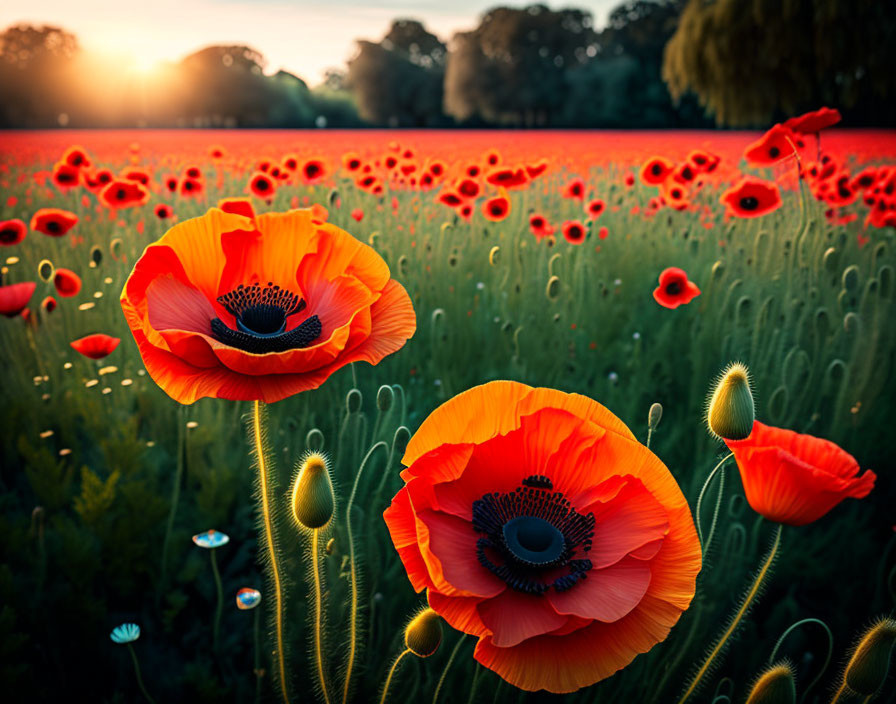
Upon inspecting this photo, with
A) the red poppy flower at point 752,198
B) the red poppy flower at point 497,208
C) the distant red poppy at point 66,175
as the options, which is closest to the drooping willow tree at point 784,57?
the red poppy flower at point 752,198

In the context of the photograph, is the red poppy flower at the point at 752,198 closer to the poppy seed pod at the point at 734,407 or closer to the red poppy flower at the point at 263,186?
the red poppy flower at the point at 263,186

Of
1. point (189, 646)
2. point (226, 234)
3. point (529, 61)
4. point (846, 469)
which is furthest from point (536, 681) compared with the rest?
point (529, 61)

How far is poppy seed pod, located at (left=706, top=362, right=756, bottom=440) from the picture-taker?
0.88 meters

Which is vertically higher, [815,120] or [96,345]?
[815,120]

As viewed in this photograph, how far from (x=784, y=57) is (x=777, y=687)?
4376 mm

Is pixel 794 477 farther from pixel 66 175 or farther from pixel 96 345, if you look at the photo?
pixel 66 175

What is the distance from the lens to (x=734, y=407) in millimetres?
877

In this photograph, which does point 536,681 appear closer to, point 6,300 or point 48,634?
point 48,634

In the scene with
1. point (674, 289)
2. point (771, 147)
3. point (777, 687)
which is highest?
point (771, 147)

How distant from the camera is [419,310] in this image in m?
2.92

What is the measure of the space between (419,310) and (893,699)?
2106mm

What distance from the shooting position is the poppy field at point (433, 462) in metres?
0.77

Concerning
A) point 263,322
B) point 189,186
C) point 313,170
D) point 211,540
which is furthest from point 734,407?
point 313,170

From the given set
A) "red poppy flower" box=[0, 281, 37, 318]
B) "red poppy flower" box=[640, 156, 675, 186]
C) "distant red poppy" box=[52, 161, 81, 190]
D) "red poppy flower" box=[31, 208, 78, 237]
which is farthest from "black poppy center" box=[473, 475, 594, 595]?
"red poppy flower" box=[640, 156, 675, 186]
